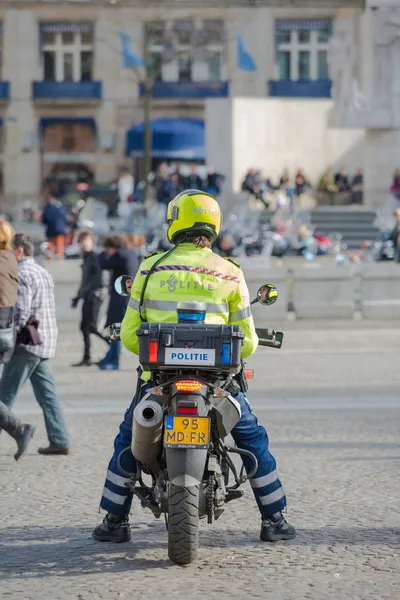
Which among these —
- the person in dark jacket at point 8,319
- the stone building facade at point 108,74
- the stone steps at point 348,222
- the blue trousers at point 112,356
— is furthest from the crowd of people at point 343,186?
the person in dark jacket at point 8,319

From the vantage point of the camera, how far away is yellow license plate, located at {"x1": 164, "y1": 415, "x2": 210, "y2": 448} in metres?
6.25

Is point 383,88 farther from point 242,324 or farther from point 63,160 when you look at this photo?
point 242,324

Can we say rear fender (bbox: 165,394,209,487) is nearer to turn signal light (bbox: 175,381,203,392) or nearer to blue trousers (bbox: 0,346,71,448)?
turn signal light (bbox: 175,381,203,392)

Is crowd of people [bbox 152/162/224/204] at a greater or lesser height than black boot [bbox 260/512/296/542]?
greater

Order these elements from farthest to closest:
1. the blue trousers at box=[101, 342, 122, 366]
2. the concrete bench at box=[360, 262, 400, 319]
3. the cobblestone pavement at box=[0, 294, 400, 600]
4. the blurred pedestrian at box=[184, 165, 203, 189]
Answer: the blurred pedestrian at box=[184, 165, 203, 189] → the concrete bench at box=[360, 262, 400, 319] → the blue trousers at box=[101, 342, 122, 366] → the cobblestone pavement at box=[0, 294, 400, 600]

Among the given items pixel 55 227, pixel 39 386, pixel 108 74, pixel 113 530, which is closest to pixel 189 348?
pixel 113 530

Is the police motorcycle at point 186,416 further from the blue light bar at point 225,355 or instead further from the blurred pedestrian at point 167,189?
the blurred pedestrian at point 167,189

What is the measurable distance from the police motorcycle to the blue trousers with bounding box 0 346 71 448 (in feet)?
11.2

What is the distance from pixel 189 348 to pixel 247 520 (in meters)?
1.61

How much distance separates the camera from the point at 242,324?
6.66 m

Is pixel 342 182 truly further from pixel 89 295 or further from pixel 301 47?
pixel 89 295

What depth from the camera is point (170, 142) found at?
54344mm

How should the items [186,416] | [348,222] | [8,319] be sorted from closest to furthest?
[186,416] → [8,319] → [348,222]

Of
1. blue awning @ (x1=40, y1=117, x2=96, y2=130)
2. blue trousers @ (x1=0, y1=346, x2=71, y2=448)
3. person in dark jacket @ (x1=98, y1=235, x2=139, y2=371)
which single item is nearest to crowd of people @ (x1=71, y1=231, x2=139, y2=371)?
person in dark jacket @ (x1=98, y1=235, x2=139, y2=371)
